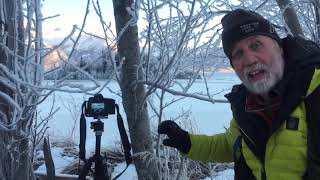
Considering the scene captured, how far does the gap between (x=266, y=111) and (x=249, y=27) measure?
1.22 ft

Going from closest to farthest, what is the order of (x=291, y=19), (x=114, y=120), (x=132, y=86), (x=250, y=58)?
(x=250, y=58), (x=132, y=86), (x=291, y=19), (x=114, y=120)

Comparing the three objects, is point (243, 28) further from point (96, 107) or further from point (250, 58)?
point (96, 107)

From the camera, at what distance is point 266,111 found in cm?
205

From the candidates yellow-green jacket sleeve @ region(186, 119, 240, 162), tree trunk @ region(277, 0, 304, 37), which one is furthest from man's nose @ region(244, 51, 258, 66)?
tree trunk @ region(277, 0, 304, 37)

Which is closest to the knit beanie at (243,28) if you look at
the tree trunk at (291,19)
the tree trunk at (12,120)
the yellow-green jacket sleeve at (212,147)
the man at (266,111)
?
the man at (266,111)

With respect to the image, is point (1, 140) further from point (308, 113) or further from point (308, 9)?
point (308, 9)

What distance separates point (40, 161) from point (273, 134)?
495cm

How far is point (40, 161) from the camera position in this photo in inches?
253

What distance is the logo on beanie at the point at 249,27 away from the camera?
2160mm

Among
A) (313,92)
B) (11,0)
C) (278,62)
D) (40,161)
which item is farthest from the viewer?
(40,161)

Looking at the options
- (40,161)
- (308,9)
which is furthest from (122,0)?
(40,161)

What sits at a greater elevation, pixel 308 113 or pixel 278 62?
pixel 278 62

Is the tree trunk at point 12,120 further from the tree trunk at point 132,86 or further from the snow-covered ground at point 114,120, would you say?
the snow-covered ground at point 114,120

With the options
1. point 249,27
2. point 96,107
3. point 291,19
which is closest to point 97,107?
point 96,107
